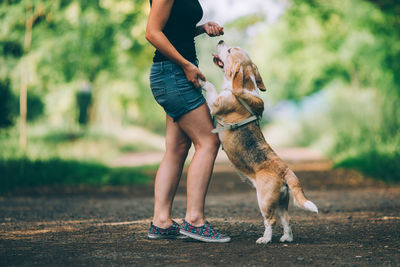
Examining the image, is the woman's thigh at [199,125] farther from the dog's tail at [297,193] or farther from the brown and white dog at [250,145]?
the dog's tail at [297,193]

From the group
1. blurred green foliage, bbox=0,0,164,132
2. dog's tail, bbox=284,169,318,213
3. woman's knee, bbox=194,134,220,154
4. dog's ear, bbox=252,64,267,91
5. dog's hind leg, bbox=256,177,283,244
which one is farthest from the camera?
blurred green foliage, bbox=0,0,164,132

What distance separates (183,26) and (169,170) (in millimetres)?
1196

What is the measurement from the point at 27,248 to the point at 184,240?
1.23m

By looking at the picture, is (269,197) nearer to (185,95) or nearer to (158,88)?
(185,95)

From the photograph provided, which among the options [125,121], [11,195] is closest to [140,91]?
[125,121]

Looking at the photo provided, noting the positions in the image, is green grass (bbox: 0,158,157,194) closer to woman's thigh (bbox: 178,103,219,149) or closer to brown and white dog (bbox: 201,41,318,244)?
woman's thigh (bbox: 178,103,219,149)

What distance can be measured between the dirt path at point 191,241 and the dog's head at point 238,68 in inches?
50.4

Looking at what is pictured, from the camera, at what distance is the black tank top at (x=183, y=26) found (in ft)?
13.6

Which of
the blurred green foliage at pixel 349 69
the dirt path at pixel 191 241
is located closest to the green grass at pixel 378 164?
the blurred green foliage at pixel 349 69

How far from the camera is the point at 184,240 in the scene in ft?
14.1

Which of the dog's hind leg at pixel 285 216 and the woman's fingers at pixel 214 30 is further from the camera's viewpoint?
the woman's fingers at pixel 214 30

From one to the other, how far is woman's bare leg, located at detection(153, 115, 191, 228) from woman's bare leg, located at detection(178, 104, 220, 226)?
176 millimetres

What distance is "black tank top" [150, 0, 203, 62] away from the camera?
13.6 feet

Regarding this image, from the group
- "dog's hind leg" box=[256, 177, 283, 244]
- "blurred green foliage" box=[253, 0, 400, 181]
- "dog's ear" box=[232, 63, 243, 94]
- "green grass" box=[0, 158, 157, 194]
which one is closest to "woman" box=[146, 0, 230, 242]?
"dog's ear" box=[232, 63, 243, 94]
